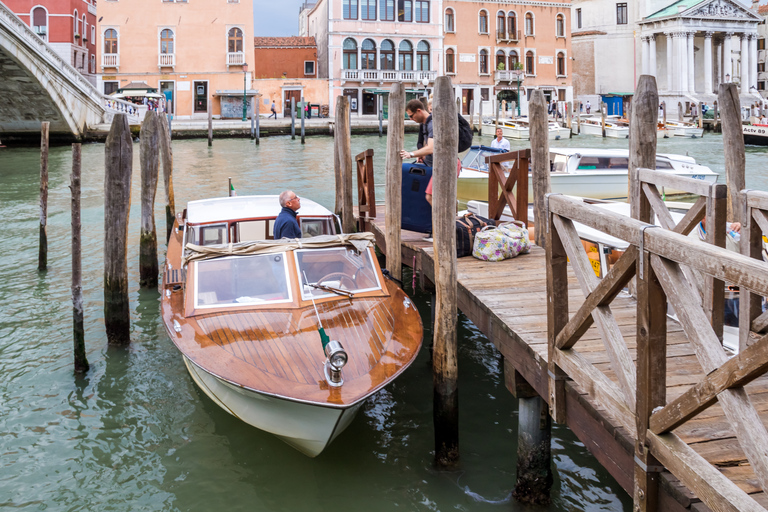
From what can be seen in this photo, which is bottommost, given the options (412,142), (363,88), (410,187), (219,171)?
(410,187)

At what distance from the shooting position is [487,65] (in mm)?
41281

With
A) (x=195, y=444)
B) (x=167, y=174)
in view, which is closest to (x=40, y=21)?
(x=167, y=174)

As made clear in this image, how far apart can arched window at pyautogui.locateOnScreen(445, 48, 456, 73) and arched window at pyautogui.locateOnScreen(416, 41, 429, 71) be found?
1.32 m

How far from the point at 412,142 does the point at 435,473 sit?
25.2m

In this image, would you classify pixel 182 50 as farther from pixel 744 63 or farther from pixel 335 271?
pixel 744 63

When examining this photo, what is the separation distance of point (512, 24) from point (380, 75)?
9.25m

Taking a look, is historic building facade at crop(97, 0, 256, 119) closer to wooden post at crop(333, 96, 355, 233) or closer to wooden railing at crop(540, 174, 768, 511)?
wooden post at crop(333, 96, 355, 233)

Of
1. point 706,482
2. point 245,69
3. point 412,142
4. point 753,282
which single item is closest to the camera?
point 753,282

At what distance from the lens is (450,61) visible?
133ft

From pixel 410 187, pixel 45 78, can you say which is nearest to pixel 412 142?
pixel 45 78

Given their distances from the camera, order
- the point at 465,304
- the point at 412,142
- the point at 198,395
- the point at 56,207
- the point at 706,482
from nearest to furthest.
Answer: the point at 706,482 < the point at 465,304 < the point at 198,395 < the point at 56,207 < the point at 412,142

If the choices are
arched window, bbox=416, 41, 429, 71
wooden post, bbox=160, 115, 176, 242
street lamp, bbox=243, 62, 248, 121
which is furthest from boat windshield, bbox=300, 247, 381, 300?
arched window, bbox=416, 41, 429, 71

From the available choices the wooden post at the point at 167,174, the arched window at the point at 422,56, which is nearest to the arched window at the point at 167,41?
the arched window at the point at 422,56

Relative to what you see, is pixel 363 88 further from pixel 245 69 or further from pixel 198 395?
pixel 198 395
